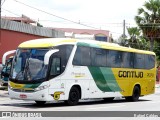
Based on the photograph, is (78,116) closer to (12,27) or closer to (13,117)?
(13,117)

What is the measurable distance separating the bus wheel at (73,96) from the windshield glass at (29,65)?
6.61 ft

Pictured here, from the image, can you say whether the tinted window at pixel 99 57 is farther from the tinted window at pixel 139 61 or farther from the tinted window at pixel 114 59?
the tinted window at pixel 139 61

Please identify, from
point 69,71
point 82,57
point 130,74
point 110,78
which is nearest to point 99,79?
point 110,78

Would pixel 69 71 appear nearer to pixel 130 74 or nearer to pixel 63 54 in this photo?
pixel 63 54

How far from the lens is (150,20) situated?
182ft

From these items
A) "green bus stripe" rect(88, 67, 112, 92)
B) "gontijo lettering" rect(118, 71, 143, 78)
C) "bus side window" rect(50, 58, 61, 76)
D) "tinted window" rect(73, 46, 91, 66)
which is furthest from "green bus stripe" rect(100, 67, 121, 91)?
"bus side window" rect(50, 58, 61, 76)

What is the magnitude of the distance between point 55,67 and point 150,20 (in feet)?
124

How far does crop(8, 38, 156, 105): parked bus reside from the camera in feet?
62.4

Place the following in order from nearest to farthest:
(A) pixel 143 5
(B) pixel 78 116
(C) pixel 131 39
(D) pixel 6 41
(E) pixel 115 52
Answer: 1. (B) pixel 78 116
2. (E) pixel 115 52
3. (D) pixel 6 41
4. (A) pixel 143 5
5. (C) pixel 131 39

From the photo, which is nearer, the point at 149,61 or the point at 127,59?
the point at 127,59

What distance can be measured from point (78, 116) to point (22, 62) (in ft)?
16.6

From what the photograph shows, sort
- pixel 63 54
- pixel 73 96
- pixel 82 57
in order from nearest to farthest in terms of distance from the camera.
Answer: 1. pixel 63 54
2. pixel 73 96
3. pixel 82 57

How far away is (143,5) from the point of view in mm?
55188

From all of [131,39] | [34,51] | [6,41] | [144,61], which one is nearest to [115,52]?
[144,61]
